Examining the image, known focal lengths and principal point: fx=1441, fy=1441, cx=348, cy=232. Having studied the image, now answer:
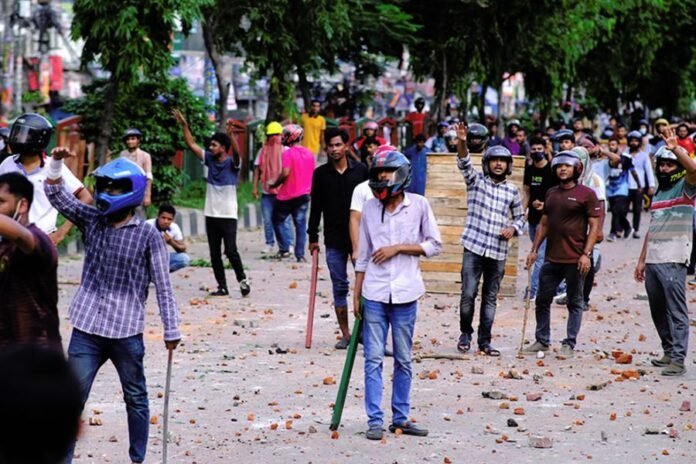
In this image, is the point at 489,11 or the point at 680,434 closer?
the point at 680,434

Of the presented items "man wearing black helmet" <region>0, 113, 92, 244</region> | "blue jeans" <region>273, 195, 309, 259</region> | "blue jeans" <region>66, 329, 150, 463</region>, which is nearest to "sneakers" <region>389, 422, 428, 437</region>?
"blue jeans" <region>66, 329, 150, 463</region>

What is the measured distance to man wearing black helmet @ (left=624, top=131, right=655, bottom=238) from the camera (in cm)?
2238

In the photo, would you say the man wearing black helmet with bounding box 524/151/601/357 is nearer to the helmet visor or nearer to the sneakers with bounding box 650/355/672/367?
the sneakers with bounding box 650/355/672/367

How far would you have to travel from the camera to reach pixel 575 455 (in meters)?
7.74

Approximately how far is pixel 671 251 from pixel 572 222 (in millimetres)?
1048

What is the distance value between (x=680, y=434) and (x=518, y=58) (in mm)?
27008

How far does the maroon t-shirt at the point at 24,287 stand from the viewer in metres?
5.92

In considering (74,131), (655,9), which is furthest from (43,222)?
(655,9)

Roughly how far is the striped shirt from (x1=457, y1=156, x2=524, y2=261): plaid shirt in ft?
3.97

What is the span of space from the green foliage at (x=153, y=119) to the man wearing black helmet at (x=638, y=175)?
6800mm

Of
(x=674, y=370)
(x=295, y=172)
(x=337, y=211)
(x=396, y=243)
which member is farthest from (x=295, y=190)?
(x=396, y=243)

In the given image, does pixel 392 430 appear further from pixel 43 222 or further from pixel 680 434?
pixel 43 222

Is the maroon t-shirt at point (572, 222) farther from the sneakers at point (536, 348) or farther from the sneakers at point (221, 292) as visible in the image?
the sneakers at point (221, 292)

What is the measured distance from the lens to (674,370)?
10469mm
